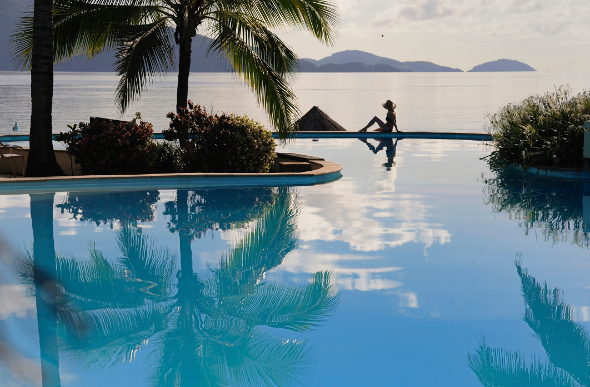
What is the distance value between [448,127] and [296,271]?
4446 centimetres

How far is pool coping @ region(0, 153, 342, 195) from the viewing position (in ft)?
38.5

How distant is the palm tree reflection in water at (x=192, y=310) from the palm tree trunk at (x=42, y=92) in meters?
5.16

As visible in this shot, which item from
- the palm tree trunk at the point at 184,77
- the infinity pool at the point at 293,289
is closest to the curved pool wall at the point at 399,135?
the palm tree trunk at the point at 184,77

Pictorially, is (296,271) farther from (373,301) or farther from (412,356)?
(412,356)

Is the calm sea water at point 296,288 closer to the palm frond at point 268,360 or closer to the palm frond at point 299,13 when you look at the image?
the palm frond at point 268,360

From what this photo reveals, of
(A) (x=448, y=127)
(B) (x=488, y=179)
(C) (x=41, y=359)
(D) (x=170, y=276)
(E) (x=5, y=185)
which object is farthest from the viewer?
(A) (x=448, y=127)

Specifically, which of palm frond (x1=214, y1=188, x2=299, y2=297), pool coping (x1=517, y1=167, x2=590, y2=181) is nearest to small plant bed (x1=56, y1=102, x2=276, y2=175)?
palm frond (x1=214, y1=188, x2=299, y2=297)

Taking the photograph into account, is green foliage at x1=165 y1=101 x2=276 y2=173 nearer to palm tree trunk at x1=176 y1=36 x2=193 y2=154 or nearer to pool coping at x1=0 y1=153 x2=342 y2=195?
palm tree trunk at x1=176 y1=36 x2=193 y2=154

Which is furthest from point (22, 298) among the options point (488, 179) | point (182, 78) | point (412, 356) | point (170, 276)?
point (488, 179)

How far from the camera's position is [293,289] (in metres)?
6.61

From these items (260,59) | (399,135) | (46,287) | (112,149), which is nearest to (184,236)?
(46,287)

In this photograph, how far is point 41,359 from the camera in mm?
4961

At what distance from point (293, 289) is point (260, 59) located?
7.88 meters

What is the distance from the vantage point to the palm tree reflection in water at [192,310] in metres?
5.00
